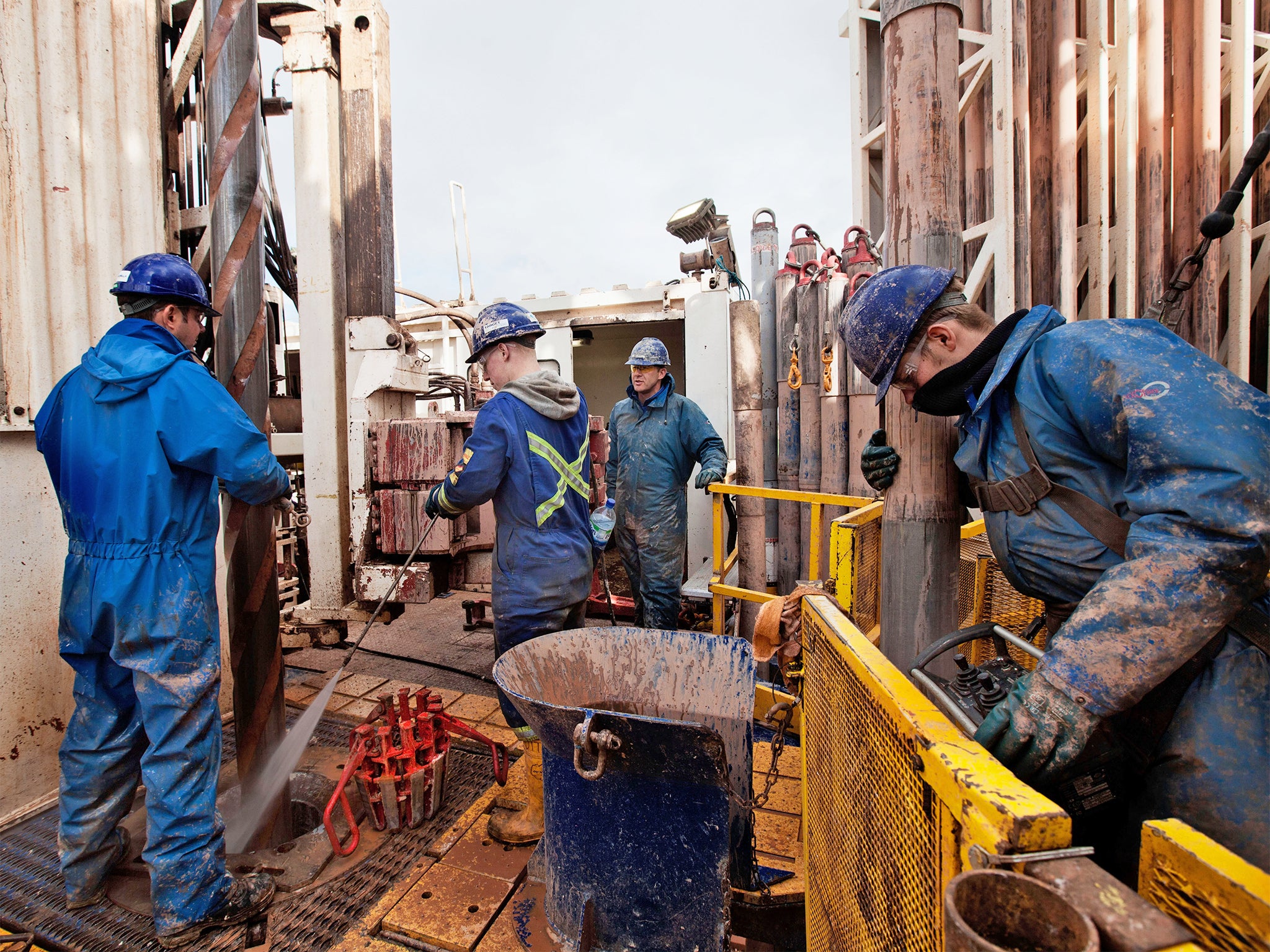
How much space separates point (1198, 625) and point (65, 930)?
3.52 meters

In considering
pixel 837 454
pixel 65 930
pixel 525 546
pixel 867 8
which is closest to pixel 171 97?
pixel 525 546

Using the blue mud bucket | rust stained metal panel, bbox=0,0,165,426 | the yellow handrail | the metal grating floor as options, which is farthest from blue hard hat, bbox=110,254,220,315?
the yellow handrail

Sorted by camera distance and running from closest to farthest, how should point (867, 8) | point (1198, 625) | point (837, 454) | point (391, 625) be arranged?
point (1198, 625) → point (837, 454) → point (867, 8) → point (391, 625)

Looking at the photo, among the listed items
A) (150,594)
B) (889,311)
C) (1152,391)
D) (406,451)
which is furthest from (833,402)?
(150,594)

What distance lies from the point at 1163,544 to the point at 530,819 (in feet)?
7.93

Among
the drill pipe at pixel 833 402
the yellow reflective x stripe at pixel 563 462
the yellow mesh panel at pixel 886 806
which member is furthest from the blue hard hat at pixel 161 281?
the drill pipe at pixel 833 402

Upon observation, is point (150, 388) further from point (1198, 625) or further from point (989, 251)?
point (989, 251)

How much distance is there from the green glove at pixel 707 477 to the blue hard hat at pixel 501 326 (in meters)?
2.11

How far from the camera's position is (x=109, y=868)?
2445mm

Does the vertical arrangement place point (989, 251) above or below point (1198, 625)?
above

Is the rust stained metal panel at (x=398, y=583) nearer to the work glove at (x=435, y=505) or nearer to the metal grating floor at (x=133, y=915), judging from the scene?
the work glove at (x=435, y=505)

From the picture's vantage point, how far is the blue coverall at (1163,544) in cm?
117

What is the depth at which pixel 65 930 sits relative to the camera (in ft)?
→ 7.47

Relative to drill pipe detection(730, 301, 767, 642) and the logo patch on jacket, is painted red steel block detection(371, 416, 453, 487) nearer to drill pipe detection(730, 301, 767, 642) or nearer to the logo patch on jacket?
drill pipe detection(730, 301, 767, 642)
